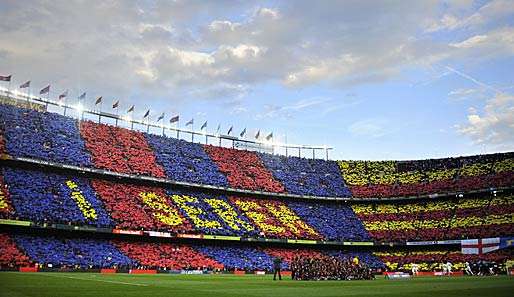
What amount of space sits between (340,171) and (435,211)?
2088cm

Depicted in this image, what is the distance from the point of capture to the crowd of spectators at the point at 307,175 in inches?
3451

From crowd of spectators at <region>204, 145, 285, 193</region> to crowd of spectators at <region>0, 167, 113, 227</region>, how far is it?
83.0 feet

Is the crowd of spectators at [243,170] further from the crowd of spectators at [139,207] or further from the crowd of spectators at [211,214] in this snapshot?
the crowd of spectators at [139,207]

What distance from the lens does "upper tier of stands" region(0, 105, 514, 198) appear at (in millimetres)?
64394

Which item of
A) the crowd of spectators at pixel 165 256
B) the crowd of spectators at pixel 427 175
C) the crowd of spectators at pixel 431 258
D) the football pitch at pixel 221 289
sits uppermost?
the crowd of spectators at pixel 427 175

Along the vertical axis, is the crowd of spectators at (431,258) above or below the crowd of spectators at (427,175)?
below

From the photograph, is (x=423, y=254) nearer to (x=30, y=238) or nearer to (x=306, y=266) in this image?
(x=306, y=266)

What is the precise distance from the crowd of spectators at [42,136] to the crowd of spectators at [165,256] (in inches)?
528

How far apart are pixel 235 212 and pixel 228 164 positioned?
13.1 metres

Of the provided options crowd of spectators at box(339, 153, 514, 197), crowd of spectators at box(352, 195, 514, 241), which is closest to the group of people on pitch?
crowd of spectators at box(352, 195, 514, 241)

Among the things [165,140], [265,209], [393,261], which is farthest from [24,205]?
[393,261]

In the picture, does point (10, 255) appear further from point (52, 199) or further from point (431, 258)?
point (431, 258)

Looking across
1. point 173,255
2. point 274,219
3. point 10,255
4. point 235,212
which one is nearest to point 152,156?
point 235,212

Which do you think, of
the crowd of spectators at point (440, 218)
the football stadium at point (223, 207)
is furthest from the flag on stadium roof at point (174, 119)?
the crowd of spectators at point (440, 218)
